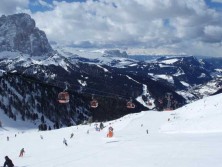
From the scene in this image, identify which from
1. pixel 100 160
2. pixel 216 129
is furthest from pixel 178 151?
pixel 216 129

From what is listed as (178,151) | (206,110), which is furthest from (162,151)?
(206,110)

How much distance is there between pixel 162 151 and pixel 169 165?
7.68 metres

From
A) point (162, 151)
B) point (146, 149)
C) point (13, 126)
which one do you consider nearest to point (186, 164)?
point (162, 151)

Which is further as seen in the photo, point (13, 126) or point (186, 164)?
point (13, 126)

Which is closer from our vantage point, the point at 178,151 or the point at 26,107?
the point at 178,151

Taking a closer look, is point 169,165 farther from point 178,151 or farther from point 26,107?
point 26,107

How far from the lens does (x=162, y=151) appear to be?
34.2 metres

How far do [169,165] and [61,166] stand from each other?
1108cm

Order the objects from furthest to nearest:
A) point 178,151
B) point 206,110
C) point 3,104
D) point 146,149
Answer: point 3,104
point 206,110
point 146,149
point 178,151

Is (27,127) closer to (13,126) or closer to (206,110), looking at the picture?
(13,126)

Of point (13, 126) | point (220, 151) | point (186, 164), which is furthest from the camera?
point (13, 126)

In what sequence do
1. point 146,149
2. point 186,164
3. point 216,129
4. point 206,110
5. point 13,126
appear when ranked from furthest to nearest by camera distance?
1. point 13,126
2. point 206,110
3. point 216,129
4. point 146,149
5. point 186,164

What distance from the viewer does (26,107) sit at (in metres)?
195

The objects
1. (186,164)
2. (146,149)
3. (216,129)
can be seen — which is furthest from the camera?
(216,129)
